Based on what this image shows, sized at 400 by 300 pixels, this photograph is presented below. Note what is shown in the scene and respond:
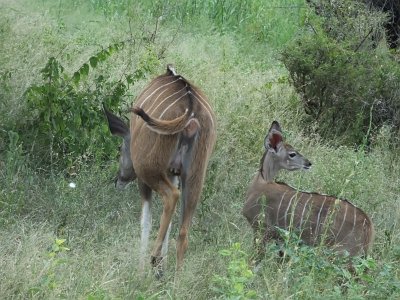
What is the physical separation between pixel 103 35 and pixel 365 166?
488cm

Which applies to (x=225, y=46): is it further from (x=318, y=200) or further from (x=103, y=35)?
(x=318, y=200)

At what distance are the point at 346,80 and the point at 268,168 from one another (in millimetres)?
2395

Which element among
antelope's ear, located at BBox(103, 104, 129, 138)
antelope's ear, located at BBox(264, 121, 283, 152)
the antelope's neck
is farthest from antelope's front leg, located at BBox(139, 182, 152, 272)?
antelope's ear, located at BBox(264, 121, 283, 152)

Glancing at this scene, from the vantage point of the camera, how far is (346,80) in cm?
927

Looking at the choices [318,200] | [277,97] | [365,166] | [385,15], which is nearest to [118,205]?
[318,200]

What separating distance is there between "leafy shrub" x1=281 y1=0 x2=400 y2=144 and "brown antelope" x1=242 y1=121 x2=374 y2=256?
8.62 feet

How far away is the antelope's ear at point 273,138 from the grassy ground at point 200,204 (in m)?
Result: 0.49

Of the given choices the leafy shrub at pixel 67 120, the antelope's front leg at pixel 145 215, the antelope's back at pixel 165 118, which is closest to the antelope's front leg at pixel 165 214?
the antelope's back at pixel 165 118

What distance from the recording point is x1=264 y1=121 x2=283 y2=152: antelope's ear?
7.13 metres

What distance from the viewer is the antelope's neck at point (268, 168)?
7.09 m

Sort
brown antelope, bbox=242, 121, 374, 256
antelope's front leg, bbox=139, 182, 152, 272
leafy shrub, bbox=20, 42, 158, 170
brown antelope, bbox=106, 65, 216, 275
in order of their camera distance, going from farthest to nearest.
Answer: leafy shrub, bbox=20, 42, 158, 170 → antelope's front leg, bbox=139, 182, 152, 272 → brown antelope, bbox=242, 121, 374, 256 → brown antelope, bbox=106, 65, 216, 275

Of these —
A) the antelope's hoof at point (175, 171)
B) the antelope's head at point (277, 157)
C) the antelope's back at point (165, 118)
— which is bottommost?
the antelope's head at point (277, 157)

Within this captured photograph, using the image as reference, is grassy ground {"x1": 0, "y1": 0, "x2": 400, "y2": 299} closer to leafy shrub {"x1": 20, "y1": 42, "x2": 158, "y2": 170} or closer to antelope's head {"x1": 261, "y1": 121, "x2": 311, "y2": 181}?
leafy shrub {"x1": 20, "y1": 42, "x2": 158, "y2": 170}

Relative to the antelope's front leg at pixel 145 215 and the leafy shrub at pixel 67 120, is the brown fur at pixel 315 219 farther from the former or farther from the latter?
the leafy shrub at pixel 67 120
